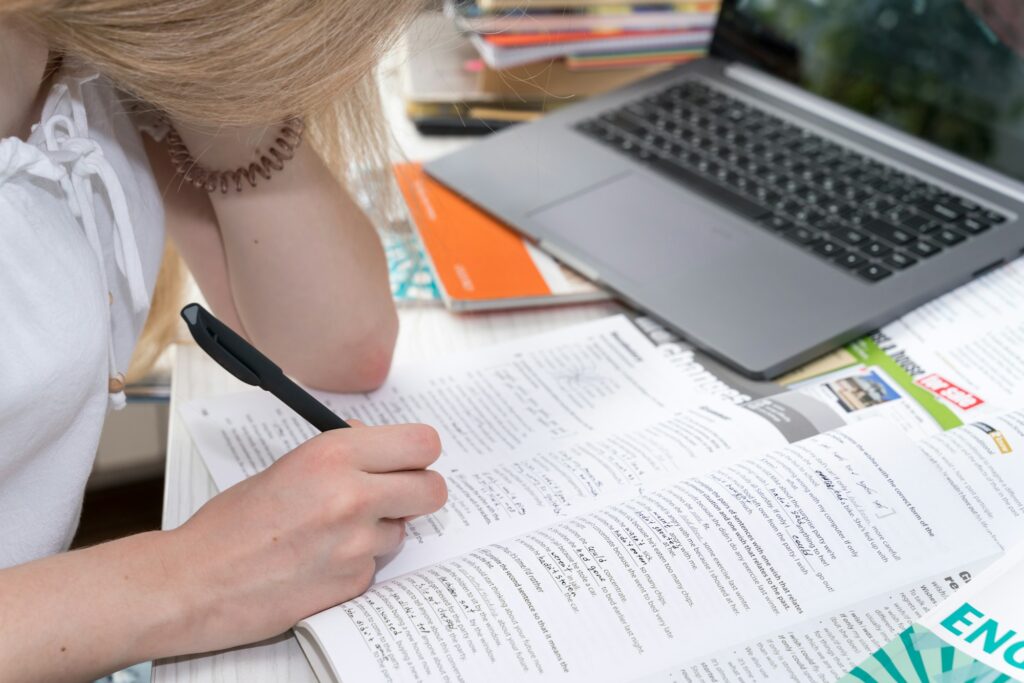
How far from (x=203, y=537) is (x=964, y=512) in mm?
376

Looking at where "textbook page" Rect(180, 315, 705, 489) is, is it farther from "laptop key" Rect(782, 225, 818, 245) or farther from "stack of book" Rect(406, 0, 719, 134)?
"stack of book" Rect(406, 0, 719, 134)

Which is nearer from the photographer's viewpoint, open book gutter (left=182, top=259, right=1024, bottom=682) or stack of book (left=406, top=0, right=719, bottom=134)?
open book gutter (left=182, top=259, right=1024, bottom=682)

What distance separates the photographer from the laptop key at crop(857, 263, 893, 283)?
0.72m

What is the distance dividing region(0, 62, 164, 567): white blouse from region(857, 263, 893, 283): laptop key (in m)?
0.47

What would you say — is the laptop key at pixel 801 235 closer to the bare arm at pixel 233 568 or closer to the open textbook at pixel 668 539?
the open textbook at pixel 668 539

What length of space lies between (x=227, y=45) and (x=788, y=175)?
18.7 inches

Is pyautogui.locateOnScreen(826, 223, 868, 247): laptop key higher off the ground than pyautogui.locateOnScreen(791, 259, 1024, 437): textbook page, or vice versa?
pyautogui.locateOnScreen(826, 223, 868, 247): laptop key

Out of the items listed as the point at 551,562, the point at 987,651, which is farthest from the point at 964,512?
the point at 551,562

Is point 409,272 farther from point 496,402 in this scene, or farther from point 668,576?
point 668,576

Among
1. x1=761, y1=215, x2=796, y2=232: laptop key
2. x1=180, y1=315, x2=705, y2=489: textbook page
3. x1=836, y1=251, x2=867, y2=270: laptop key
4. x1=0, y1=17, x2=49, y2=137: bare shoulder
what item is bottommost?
x1=180, y1=315, x2=705, y2=489: textbook page

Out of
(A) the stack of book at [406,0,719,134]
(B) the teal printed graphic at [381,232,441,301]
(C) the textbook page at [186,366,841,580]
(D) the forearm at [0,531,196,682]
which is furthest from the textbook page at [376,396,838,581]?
(A) the stack of book at [406,0,719,134]

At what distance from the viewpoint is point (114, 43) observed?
491 mm

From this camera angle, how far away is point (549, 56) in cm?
102

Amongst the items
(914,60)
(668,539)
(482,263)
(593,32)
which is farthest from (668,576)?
(593,32)
